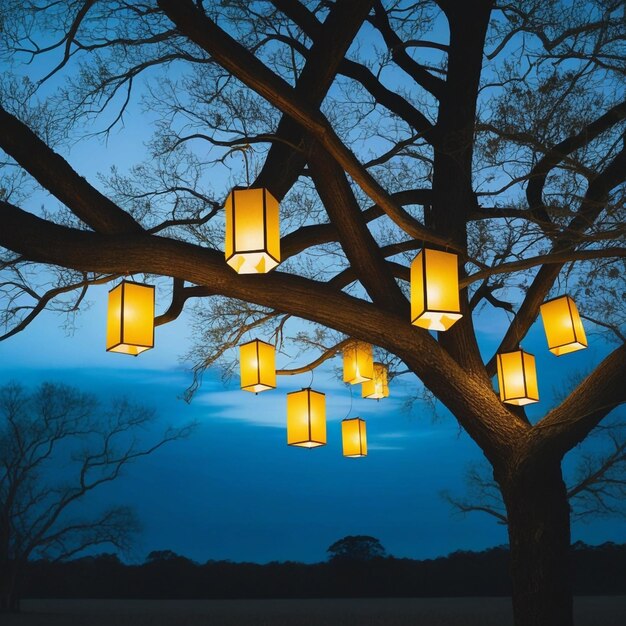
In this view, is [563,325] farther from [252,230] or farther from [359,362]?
[252,230]

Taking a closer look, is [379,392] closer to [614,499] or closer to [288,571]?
[614,499]

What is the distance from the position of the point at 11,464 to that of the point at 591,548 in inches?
424

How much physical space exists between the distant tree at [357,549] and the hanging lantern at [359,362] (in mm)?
10114

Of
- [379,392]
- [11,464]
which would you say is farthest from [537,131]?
[11,464]

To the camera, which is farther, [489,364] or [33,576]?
[33,576]

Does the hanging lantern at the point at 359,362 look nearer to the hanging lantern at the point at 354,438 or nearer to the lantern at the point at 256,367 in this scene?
the hanging lantern at the point at 354,438

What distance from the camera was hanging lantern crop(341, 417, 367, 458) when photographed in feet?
16.3

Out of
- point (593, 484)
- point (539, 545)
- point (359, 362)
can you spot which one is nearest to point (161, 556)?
point (593, 484)

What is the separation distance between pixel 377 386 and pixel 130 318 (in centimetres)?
234

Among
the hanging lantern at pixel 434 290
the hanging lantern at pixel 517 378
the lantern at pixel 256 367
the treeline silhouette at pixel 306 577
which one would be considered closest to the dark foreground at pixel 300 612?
the treeline silhouette at pixel 306 577

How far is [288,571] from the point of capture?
14.0 m

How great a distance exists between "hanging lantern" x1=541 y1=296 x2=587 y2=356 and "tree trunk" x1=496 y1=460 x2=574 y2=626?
25.3 inches

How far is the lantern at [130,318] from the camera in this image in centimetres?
320

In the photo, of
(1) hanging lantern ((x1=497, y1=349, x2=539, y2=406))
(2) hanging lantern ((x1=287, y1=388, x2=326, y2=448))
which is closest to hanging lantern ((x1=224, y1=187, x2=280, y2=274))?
(2) hanging lantern ((x1=287, y1=388, x2=326, y2=448))
